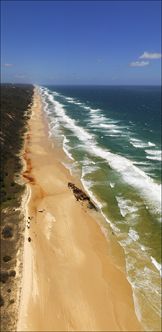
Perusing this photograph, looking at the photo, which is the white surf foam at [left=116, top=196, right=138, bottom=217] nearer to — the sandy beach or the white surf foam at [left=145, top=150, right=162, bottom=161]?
the sandy beach

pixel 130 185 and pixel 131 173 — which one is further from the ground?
pixel 131 173

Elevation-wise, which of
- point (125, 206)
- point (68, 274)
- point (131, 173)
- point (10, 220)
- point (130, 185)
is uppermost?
point (131, 173)

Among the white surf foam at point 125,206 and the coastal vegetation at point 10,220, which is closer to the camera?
the coastal vegetation at point 10,220

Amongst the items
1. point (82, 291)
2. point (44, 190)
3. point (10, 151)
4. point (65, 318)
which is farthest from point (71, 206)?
point (10, 151)

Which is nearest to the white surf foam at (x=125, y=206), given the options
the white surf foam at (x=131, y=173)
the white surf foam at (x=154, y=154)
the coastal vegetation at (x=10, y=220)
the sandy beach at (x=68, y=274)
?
the white surf foam at (x=131, y=173)

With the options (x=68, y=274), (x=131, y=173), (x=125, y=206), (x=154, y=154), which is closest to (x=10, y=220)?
(x=68, y=274)

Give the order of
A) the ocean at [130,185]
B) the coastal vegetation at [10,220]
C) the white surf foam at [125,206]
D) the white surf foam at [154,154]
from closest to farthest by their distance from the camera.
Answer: the coastal vegetation at [10,220], the ocean at [130,185], the white surf foam at [125,206], the white surf foam at [154,154]

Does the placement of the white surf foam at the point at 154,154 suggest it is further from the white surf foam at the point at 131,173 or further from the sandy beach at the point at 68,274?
the sandy beach at the point at 68,274

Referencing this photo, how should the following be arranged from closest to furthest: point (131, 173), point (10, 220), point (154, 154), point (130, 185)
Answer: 1. point (10, 220)
2. point (130, 185)
3. point (131, 173)
4. point (154, 154)

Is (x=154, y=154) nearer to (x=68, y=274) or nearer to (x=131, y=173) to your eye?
(x=131, y=173)
